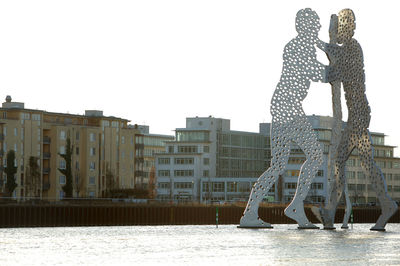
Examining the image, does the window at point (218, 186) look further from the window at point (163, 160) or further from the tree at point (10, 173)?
the tree at point (10, 173)

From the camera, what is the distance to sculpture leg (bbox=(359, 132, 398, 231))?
3281cm

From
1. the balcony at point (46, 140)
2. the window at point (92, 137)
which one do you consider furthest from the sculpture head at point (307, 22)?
the window at point (92, 137)

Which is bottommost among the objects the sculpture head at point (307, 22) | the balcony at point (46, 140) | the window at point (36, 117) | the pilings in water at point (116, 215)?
the pilings in water at point (116, 215)

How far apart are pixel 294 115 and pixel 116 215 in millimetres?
11478

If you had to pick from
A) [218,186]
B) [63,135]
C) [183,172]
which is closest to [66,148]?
[63,135]

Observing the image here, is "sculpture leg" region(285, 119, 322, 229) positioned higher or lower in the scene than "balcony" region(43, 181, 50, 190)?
higher

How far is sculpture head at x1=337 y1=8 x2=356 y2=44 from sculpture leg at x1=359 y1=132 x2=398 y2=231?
11.6 feet

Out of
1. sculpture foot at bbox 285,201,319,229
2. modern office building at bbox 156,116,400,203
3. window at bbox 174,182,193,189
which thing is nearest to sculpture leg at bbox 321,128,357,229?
sculpture foot at bbox 285,201,319,229

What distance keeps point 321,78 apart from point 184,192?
81755 mm

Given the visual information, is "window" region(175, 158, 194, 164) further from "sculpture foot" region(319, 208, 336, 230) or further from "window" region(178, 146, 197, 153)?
"sculpture foot" region(319, 208, 336, 230)

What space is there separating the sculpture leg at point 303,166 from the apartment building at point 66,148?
1759 inches

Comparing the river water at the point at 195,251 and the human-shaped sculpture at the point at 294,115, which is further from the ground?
the human-shaped sculpture at the point at 294,115

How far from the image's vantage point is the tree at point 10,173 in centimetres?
7194

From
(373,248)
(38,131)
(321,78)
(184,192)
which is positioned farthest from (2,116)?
(373,248)
